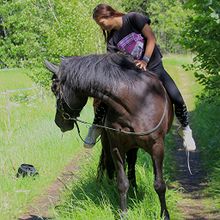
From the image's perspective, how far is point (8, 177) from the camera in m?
7.73

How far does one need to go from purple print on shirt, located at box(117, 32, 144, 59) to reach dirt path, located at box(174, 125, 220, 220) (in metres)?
2.24

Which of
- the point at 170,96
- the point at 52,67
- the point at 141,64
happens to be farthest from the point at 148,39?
the point at 52,67

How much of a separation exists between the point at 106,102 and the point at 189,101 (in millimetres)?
15209

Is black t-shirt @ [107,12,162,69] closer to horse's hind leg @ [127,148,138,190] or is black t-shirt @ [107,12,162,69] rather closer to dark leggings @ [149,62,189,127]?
dark leggings @ [149,62,189,127]

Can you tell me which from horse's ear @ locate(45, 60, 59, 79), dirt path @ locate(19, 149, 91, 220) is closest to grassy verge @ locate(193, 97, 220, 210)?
dirt path @ locate(19, 149, 91, 220)

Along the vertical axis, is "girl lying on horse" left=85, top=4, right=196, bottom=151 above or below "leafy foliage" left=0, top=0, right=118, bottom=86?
above

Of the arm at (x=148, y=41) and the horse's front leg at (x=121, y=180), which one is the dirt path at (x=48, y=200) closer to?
the horse's front leg at (x=121, y=180)

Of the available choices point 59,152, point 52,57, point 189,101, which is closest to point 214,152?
point 59,152

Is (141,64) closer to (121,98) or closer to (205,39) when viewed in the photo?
(121,98)

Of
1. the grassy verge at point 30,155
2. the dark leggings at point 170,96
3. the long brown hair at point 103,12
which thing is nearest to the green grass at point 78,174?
the grassy verge at point 30,155

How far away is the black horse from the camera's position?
15.9 ft

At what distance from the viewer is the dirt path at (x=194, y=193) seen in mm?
6114

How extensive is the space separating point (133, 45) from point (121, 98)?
0.79m

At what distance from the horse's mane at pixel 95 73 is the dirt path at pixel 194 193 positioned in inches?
86.3
